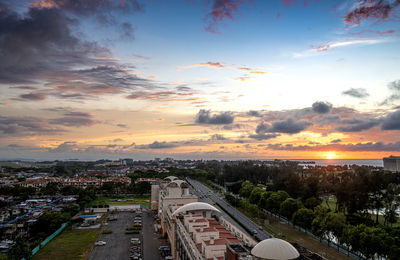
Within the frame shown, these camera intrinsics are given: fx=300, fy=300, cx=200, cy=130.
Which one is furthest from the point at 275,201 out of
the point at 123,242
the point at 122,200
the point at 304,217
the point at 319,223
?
the point at 122,200

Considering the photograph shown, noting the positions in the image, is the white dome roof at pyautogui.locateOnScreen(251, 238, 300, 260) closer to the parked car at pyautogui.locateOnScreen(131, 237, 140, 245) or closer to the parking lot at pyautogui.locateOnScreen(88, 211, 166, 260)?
the parking lot at pyautogui.locateOnScreen(88, 211, 166, 260)

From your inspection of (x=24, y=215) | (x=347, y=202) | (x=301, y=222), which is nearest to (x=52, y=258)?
(x=24, y=215)

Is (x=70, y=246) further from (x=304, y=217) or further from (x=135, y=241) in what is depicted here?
(x=304, y=217)

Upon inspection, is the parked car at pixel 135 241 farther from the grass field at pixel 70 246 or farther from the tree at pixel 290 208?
the tree at pixel 290 208

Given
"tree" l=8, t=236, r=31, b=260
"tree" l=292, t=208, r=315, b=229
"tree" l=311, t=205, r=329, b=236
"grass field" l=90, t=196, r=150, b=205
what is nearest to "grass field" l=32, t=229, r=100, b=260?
"tree" l=8, t=236, r=31, b=260

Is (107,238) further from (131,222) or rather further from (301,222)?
(301,222)

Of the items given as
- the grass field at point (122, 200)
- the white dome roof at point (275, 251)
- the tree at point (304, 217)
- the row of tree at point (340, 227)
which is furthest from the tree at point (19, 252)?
the grass field at point (122, 200)
